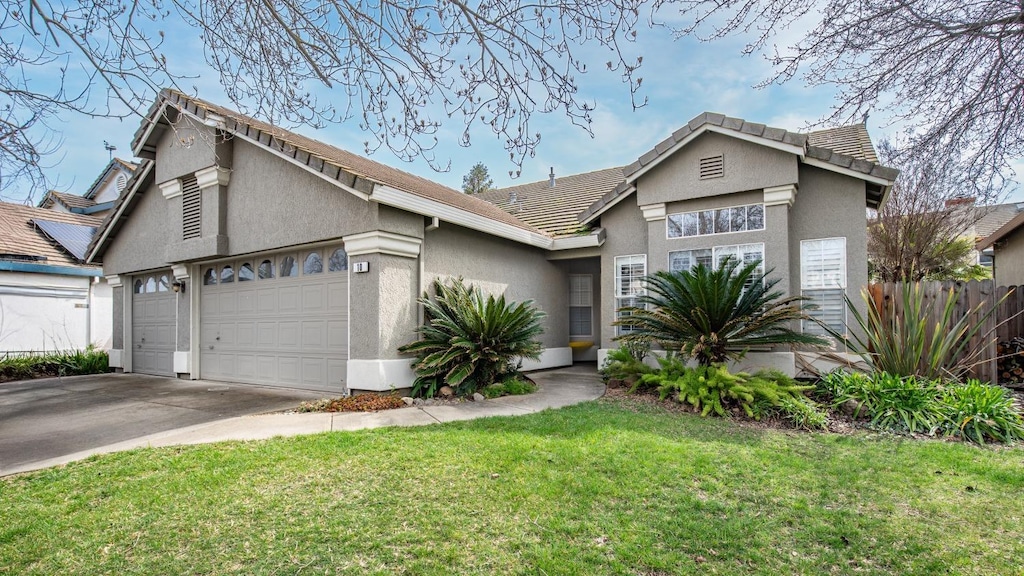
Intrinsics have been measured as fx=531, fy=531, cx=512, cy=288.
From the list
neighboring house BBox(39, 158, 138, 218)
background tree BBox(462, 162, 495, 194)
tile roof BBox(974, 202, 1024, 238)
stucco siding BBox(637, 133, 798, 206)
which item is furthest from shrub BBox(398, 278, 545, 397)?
background tree BBox(462, 162, 495, 194)

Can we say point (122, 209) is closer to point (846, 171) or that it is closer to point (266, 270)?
point (266, 270)

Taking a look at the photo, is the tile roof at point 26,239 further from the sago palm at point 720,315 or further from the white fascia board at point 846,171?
the white fascia board at point 846,171

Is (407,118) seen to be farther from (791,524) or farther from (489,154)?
(791,524)

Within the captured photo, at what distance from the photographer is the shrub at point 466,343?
8.34 metres

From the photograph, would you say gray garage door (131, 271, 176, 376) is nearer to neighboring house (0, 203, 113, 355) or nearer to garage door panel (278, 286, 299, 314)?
neighboring house (0, 203, 113, 355)

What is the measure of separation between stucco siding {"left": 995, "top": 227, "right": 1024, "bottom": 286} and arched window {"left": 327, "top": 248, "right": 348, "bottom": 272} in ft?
55.1

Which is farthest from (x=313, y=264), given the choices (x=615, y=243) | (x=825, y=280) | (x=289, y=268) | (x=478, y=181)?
(x=478, y=181)

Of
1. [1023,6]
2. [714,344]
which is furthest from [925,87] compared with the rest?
[714,344]

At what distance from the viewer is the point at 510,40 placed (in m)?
4.58

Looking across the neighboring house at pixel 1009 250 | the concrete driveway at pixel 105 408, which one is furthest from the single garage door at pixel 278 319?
the neighboring house at pixel 1009 250

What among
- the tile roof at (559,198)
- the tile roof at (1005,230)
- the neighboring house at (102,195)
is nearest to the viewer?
the tile roof at (559,198)

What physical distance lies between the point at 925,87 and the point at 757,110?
178 cm

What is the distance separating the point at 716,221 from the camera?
32.0 feet

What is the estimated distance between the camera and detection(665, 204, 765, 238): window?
9.40 meters
